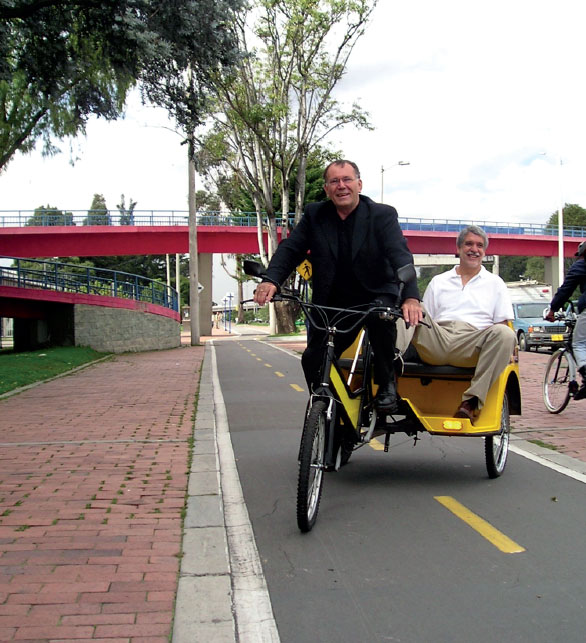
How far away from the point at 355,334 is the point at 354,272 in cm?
44

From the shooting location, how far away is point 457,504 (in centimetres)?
522

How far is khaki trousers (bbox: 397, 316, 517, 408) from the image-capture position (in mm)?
5406

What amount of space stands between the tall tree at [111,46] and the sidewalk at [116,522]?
587cm

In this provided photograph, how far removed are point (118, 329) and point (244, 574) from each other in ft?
80.6

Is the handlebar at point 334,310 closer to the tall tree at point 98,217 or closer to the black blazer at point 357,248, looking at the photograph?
the black blazer at point 357,248

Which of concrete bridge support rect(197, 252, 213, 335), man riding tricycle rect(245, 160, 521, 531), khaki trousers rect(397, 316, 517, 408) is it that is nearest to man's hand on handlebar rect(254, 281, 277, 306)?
man riding tricycle rect(245, 160, 521, 531)

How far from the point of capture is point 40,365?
18.4 meters

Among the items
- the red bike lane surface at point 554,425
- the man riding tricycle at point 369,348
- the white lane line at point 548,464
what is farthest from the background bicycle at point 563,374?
the man riding tricycle at point 369,348

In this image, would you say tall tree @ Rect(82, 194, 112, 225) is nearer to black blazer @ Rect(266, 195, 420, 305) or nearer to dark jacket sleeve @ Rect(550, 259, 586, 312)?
dark jacket sleeve @ Rect(550, 259, 586, 312)

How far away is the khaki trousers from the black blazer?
58 centimetres

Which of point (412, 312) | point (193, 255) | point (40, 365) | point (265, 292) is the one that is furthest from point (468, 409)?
point (193, 255)

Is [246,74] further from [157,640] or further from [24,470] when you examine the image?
[157,640]

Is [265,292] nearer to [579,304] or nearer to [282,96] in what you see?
[579,304]

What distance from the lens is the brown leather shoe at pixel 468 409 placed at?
17.7 ft
